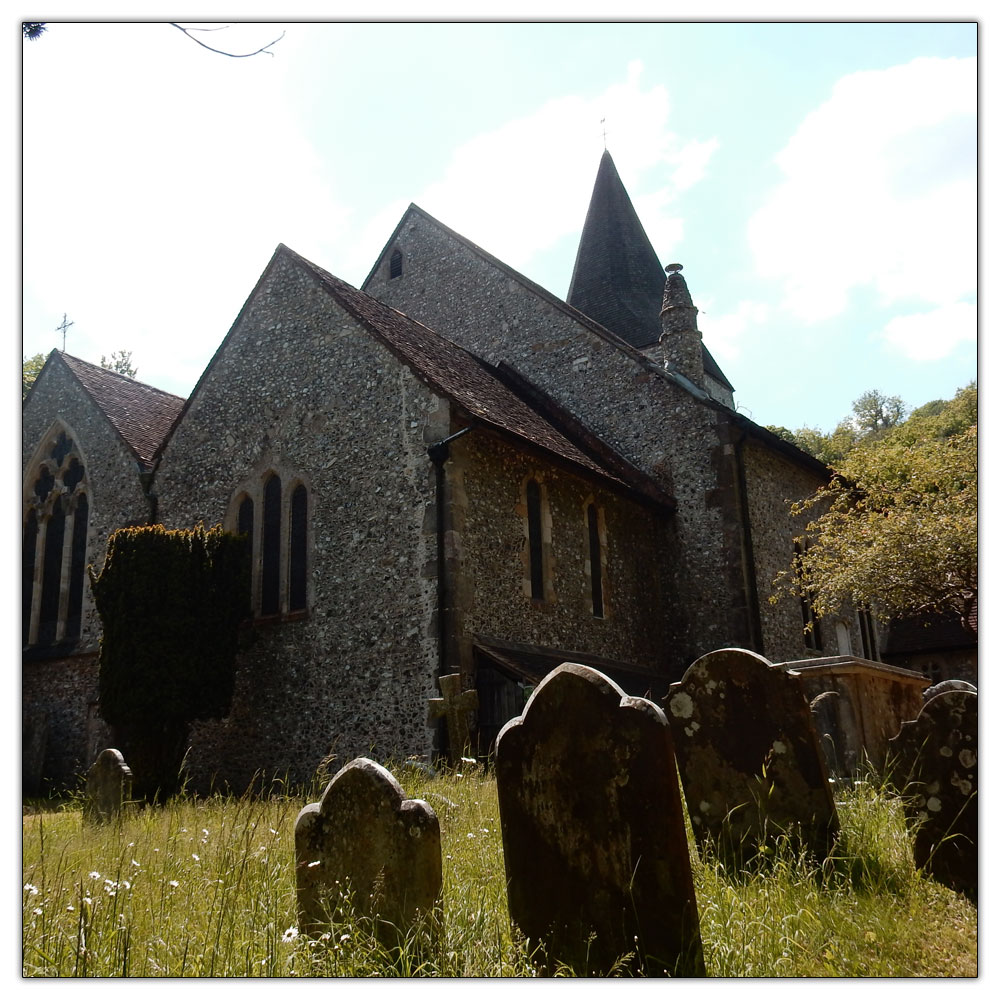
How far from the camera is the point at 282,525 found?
1331 cm

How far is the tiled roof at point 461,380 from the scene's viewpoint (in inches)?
494

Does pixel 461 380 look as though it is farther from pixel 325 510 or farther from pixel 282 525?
pixel 282 525

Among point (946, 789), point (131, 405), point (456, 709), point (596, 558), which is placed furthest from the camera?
point (131, 405)

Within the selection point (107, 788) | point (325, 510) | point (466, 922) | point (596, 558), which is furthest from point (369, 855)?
point (596, 558)

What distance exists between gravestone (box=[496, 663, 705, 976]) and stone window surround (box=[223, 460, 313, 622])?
885 centimetres

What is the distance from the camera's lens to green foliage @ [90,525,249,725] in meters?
11.9

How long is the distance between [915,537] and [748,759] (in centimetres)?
776

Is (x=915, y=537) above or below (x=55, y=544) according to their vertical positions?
below

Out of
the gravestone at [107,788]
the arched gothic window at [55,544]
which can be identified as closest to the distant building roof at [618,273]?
the arched gothic window at [55,544]

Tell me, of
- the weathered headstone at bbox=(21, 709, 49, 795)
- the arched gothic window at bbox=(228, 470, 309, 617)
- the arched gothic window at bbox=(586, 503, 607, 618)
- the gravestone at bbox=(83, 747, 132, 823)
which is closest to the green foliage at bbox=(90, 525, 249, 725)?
the arched gothic window at bbox=(228, 470, 309, 617)

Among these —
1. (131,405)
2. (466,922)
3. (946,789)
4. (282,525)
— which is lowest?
(466,922)

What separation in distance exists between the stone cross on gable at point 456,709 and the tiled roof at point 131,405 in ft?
26.2

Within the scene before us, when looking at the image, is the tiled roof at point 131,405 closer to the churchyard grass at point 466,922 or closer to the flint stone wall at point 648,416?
the flint stone wall at point 648,416

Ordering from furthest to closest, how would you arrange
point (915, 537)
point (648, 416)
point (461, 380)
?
point (648, 416)
point (461, 380)
point (915, 537)
